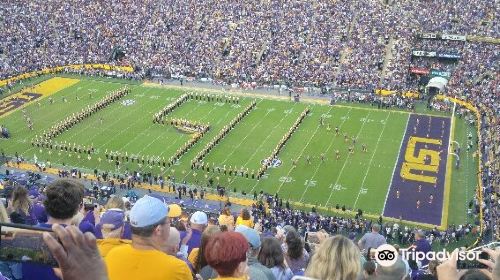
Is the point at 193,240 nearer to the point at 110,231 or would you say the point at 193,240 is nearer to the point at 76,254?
the point at 110,231

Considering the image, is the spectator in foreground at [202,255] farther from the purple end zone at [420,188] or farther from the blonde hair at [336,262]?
the purple end zone at [420,188]

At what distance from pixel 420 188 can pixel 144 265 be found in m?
24.0

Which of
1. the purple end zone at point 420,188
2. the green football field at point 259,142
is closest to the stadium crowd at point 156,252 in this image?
the purple end zone at point 420,188

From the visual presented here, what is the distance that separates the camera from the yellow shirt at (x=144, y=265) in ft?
13.8

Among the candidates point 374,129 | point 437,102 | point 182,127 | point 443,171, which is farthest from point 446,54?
point 182,127

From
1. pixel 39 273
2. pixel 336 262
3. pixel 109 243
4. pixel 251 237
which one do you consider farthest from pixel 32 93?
pixel 336 262


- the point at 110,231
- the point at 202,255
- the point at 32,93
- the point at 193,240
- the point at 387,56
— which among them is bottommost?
the point at 32,93

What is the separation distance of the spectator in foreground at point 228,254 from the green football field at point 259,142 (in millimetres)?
21207

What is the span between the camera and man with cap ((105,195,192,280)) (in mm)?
4199

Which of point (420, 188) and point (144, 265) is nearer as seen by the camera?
point (144, 265)

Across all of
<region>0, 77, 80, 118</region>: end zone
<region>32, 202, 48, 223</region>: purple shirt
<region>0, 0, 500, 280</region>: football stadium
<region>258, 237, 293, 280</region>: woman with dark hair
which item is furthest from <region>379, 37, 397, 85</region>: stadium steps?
<region>258, 237, 293, 280</region>: woman with dark hair

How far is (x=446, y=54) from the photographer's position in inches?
1652

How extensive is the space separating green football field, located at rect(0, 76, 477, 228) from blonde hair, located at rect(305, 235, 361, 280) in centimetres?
2072

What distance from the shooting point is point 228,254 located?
4.21 m
